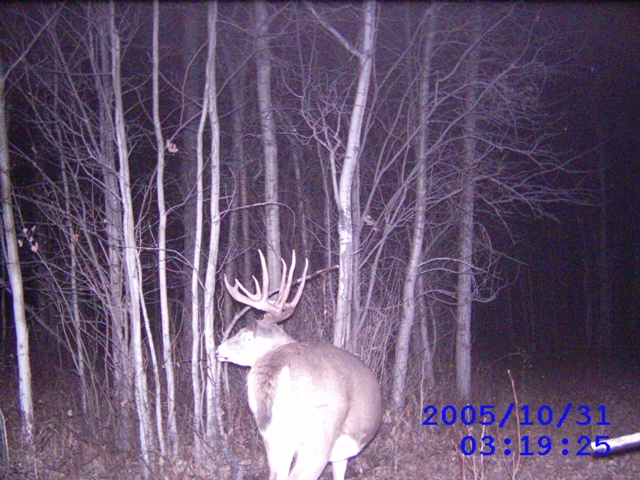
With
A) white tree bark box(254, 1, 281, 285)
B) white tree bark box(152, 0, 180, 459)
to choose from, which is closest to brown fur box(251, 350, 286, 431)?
white tree bark box(152, 0, 180, 459)

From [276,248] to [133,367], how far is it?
2439 mm

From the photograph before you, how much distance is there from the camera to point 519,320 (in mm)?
32969

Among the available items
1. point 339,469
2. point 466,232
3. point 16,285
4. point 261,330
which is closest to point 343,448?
point 339,469

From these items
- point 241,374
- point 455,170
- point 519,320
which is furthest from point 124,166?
point 519,320

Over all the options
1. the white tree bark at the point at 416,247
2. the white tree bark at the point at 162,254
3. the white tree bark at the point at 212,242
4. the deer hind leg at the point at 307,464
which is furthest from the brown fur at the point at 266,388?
the white tree bark at the point at 416,247

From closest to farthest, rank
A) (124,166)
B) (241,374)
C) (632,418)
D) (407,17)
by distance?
1. (124,166)
2. (241,374)
3. (407,17)
4. (632,418)

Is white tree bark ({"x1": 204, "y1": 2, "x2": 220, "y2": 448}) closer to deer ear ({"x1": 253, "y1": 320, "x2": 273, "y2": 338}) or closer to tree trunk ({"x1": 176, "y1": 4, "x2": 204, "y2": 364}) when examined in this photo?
deer ear ({"x1": 253, "y1": 320, "x2": 273, "y2": 338})

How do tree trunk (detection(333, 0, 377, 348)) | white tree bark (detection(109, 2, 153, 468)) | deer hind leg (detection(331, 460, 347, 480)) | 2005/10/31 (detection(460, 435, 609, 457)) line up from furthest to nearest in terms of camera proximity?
2005/10/31 (detection(460, 435, 609, 457)) → tree trunk (detection(333, 0, 377, 348)) → white tree bark (detection(109, 2, 153, 468)) → deer hind leg (detection(331, 460, 347, 480))

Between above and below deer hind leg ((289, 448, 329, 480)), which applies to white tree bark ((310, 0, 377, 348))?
above

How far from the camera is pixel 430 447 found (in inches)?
318

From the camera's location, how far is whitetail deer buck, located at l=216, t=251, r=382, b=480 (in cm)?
541

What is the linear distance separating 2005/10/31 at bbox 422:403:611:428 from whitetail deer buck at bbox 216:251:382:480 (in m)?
2.93

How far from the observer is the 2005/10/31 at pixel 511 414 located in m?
9.02

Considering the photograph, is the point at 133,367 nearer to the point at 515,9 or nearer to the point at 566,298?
the point at 515,9
